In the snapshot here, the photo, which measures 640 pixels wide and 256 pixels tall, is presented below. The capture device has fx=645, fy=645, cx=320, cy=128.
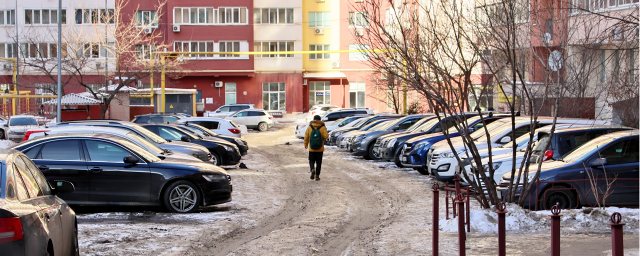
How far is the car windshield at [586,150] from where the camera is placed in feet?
37.1

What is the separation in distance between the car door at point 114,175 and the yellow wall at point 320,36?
46.5 meters

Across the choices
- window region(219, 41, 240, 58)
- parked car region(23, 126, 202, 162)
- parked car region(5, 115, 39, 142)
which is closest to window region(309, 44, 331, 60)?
window region(219, 41, 240, 58)

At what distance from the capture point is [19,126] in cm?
3375

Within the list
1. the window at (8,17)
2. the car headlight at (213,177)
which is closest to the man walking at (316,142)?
the car headlight at (213,177)

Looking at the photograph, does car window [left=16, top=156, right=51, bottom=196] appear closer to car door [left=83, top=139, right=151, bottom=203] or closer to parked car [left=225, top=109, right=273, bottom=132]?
car door [left=83, top=139, right=151, bottom=203]

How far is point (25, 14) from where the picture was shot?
173ft

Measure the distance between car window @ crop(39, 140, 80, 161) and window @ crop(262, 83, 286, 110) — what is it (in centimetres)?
4393

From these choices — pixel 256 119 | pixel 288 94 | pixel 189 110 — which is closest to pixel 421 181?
pixel 256 119

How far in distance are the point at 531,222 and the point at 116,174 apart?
265 inches

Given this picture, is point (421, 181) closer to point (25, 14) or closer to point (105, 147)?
point (105, 147)

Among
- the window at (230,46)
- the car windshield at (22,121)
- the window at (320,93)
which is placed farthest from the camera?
the window at (320,93)

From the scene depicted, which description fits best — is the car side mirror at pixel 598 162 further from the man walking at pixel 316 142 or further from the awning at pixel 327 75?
the awning at pixel 327 75

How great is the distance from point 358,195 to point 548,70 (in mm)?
5148

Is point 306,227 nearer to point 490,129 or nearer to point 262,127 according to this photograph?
point 490,129
